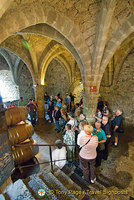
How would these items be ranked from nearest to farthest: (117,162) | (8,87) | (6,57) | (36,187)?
(36,187), (117,162), (6,57), (8,87)

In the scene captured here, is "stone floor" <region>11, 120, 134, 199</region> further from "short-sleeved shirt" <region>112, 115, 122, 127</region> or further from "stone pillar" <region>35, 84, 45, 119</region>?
"stone pillar" <region>35, 84, 45, 119</region>

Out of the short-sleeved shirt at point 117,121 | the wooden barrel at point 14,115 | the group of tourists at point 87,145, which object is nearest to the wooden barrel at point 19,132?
the wooden barrel at point 14,115

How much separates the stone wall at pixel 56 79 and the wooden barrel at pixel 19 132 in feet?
28.1

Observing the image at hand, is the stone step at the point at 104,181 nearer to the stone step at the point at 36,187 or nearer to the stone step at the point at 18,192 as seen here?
the stone step at the point at 36,187

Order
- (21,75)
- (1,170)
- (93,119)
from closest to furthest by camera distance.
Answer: (1,170)
(93,119)
(21,75)

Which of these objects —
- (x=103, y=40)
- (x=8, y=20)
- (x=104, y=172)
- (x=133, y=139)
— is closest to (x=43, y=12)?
(x=8, y=20)

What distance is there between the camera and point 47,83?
12539 mm

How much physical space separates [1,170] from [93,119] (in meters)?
4.15

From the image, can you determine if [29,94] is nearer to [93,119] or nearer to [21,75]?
[21,75]

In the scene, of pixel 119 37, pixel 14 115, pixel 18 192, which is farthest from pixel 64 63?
pixel 18 192

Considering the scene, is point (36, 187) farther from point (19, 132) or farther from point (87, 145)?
point (19, 132)

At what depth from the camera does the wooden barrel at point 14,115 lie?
9.26 feet

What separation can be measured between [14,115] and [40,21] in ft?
9.48

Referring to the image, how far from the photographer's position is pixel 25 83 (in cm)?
1074
